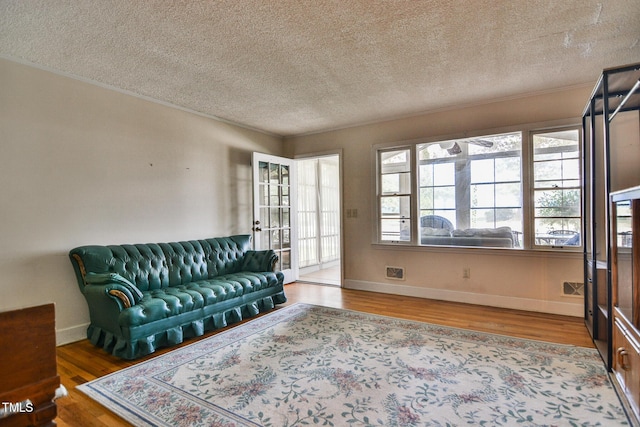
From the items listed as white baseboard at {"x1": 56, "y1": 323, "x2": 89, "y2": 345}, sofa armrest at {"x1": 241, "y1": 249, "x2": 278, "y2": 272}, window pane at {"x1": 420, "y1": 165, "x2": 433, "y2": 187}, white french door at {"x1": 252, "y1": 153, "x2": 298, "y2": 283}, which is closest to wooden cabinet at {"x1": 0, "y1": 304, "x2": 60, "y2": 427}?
white baseboard at {"x1": 56, "y1": 323, "x2": 89, "y2": 345}

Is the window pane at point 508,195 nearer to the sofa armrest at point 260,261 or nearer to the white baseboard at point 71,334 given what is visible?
the sofa armrest at point 260,261

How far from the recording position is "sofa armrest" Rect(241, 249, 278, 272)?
13.8 ft

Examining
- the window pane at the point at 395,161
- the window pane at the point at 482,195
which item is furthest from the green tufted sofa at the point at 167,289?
the window pane at the point at 482,195

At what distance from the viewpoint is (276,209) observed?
528 cm

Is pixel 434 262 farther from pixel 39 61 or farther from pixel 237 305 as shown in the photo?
pixel 39 61

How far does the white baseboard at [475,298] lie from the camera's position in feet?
12.0

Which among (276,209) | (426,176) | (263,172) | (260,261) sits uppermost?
(263,172)

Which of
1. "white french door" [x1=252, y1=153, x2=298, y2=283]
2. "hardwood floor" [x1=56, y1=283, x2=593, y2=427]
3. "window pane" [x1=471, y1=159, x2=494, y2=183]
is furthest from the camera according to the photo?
"white french door" [x1=252, y1=153, x2=298, y2=283]

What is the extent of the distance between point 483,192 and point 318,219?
11.4ft

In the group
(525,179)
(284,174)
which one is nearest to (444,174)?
(525,179)

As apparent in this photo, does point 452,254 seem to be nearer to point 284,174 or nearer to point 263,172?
point 284,174

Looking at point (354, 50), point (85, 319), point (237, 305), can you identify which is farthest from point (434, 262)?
point (85, 319)

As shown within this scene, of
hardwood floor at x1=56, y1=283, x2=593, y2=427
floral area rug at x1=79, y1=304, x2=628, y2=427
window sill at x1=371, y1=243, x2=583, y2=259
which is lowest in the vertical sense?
hardwood floor at x1=56, y1=283, x2=593, y2=427

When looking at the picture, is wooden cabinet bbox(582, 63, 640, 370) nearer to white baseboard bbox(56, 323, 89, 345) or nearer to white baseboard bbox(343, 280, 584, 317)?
white baseboard bbox(343, 280, 584, 317)
